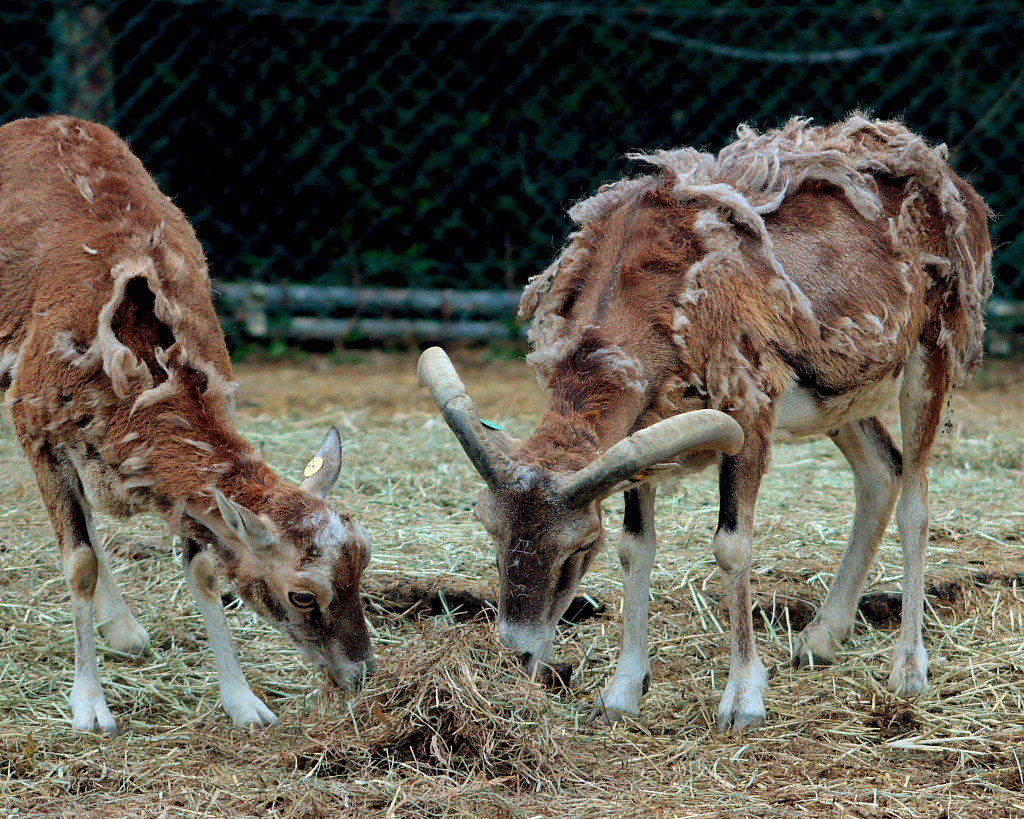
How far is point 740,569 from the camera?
4.94 m

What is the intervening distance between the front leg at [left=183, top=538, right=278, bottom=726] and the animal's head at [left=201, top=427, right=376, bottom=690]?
10.8 inches

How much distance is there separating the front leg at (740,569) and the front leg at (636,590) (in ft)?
1.21

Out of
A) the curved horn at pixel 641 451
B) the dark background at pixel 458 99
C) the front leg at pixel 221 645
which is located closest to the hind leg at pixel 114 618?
the front leg at pixel 221 645

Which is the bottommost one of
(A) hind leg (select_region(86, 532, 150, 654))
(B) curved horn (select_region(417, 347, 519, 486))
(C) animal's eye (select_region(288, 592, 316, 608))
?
(A) hind leg (select_region(86, 532, 150, 654))

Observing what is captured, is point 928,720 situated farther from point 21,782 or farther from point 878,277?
point 21,782

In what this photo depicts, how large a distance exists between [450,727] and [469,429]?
105cm

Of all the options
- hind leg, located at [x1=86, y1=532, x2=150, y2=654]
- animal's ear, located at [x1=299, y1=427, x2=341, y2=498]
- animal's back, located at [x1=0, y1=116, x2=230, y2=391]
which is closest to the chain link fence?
animal's back, located at [x1=0, y1=116, x2=230, y2=391]

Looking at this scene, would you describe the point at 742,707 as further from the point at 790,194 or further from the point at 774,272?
the point at 790,194

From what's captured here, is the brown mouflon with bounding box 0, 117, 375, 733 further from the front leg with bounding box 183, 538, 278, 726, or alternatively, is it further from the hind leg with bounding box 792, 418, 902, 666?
the hind leg with bounding box 792, 418, 902, 666

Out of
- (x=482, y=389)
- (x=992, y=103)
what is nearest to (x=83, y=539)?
(x=482, y=389)

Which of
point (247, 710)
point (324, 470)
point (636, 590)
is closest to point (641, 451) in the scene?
point (636, 590)

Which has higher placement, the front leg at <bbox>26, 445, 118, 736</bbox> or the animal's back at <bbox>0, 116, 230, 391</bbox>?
the animal's back at <bbox>0, 116, 230, 391</bbox>

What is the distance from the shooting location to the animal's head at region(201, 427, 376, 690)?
463 centimetres

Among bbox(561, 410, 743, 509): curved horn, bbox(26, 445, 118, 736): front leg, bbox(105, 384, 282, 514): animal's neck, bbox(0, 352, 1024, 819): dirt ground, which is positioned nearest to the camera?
bbox(0, 352, 1024, 819): dirt ground
